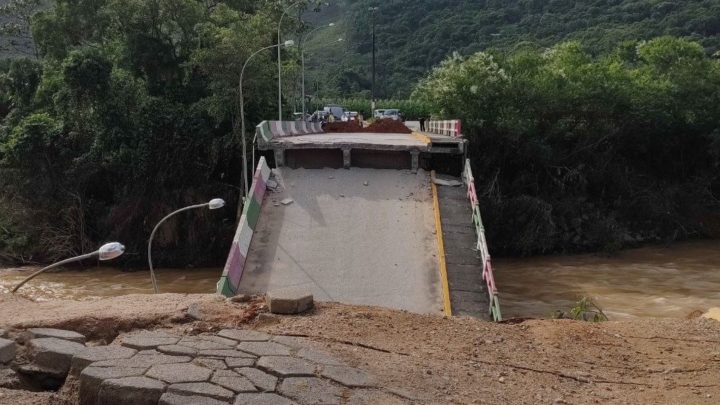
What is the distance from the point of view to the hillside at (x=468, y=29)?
63375 mm

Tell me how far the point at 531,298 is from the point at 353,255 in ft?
26.2

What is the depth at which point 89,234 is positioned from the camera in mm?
26828

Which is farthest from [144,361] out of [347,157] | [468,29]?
[468,29]

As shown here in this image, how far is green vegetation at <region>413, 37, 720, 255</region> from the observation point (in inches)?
995

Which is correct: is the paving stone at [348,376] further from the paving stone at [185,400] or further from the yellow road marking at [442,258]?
the yellow road marking at [442,258]

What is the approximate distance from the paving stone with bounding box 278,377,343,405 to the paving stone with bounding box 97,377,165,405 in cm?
73

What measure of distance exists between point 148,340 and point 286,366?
109 centimetres

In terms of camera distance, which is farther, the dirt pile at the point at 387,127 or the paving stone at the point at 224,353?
the dirt pile at the point at 387,127

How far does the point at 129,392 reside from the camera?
3748 mm

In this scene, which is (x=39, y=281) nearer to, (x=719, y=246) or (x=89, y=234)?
(x=89, y=234)

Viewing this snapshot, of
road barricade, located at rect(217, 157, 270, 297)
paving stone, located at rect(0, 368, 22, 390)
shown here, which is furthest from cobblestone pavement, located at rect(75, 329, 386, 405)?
road barricade, located at rect(217, 157, 270, 297)

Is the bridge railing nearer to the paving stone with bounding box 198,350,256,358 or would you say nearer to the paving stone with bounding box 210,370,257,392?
the paving stone with bounding box 198,350,256,358

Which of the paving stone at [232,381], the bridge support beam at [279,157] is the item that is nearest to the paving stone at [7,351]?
the paving stone at [232,381]

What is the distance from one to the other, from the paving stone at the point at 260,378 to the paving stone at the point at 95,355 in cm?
78
